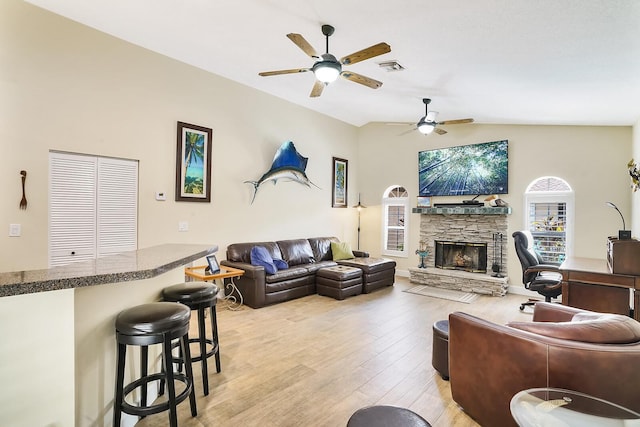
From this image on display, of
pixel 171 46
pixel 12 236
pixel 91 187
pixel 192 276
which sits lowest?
pixel 192 276

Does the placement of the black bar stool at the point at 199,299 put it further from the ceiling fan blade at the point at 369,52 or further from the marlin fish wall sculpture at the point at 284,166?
the marlin fish wall sculpture at the point at 284,166

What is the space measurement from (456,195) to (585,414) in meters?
5.37

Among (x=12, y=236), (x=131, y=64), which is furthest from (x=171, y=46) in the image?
(x=12, y=236)

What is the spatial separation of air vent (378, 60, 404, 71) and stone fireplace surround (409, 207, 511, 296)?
3.22 m

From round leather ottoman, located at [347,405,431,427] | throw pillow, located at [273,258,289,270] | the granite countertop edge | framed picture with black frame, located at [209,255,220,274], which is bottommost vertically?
throw pillow, located at [273,258,289,270]

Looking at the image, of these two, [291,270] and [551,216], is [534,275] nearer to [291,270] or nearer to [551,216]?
[551,216]

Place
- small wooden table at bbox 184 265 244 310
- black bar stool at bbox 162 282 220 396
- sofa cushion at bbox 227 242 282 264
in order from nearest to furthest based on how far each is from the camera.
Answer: black bar stool at bbox 162 282 220 396
small wooden table at bbox 184 265 244 310
sofa cushion at bbox 227 242 282 264

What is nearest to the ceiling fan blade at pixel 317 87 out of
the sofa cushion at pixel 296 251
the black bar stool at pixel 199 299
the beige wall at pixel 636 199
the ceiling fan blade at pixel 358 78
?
the ceiling fan blade at pixel 358 78

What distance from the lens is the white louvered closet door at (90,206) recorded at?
11.5 feet

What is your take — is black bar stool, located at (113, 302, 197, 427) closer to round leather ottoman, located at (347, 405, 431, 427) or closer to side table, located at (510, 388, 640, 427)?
round leather ottoman, located at (347, 405, 431, 427)

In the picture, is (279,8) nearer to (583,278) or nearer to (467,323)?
(467,323)

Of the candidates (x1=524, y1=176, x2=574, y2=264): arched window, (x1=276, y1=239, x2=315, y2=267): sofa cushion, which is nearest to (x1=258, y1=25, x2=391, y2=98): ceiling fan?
(x1=276, y1=239, x2=315, y2=267): sofa cushion

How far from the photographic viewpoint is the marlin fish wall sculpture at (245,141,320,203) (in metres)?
5.62

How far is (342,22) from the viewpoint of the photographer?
310 centimetres
